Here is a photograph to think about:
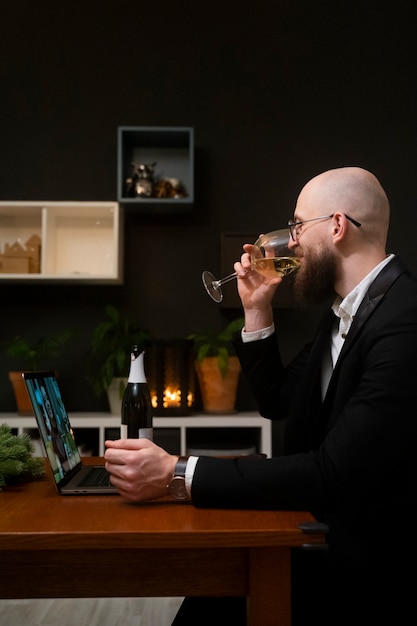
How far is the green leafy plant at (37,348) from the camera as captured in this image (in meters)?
3.55

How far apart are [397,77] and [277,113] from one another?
766 millimetres

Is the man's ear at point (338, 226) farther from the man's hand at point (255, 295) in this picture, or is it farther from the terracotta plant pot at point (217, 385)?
the terracotta plant pot at point (217, 385)

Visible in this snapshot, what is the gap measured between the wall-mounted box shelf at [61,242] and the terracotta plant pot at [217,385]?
0.68 meters

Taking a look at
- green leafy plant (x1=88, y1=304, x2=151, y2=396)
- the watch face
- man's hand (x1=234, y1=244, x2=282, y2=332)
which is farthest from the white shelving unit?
the watch face

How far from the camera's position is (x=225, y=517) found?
1.19 meters

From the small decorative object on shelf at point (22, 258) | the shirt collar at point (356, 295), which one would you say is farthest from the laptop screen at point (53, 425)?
the small decorative object on shelf at point (22, 258)

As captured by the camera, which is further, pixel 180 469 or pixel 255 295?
pixel 255 295

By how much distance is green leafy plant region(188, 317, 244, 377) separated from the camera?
3.50 metres

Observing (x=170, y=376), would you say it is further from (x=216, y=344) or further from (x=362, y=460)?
(x=362, y=460)

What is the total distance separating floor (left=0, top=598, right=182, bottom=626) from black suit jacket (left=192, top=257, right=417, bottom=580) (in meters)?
1.48

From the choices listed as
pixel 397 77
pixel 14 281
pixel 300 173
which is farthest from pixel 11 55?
pixel 397 77

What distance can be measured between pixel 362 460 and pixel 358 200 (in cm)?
74

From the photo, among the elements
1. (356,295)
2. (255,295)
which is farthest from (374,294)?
(255,295)

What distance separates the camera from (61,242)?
3910 millimetres
